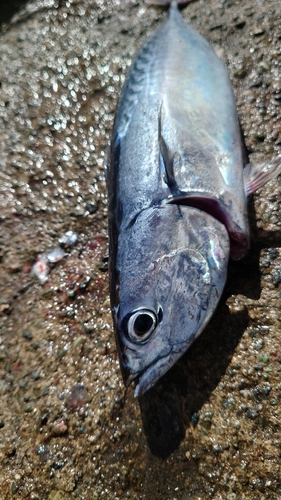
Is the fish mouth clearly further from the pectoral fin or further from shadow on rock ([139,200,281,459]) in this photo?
the pectoral fin

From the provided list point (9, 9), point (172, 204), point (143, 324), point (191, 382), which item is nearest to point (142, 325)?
point (143, 324)

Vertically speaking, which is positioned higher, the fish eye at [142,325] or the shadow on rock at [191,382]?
the fish eye at [142,325]

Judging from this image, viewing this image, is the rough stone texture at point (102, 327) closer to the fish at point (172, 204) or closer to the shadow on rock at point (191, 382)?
the shadow on rock at point (191, 382)

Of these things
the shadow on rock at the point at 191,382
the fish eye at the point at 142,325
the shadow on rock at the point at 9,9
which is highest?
the shadow on rock at the point at 9,9

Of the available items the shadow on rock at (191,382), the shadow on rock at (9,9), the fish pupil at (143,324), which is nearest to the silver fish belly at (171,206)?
the fish pupil at (143,324)

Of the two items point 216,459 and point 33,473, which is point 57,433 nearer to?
point 33,473

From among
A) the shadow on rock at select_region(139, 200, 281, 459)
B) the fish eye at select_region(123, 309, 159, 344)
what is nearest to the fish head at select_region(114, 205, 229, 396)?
the fish eye at select_region(123, 309, 159, 344)

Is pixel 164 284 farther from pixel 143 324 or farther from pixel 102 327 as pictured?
pixel 102 327

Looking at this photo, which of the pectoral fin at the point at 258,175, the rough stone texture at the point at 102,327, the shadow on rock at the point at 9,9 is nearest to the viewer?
the rough stone texture at the point at 102,327
